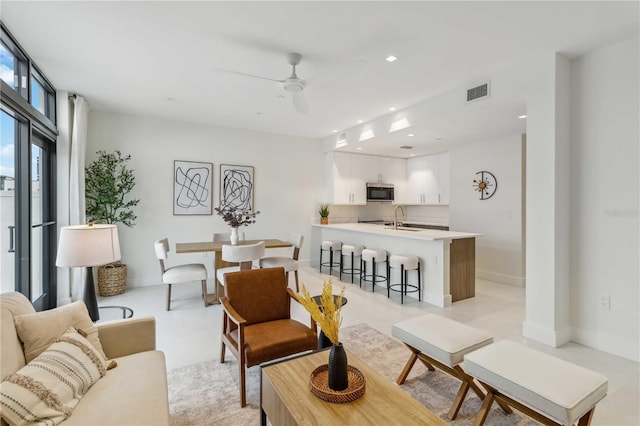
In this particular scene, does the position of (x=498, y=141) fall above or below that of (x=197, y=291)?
above

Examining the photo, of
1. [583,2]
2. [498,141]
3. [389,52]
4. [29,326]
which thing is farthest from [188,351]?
[498,141]

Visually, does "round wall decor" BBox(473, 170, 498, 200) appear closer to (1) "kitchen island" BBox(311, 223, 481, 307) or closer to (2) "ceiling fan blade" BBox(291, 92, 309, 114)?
(1) "kitchen island" BBox(311, 223, 481, 307)

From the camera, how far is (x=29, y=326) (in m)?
1.58

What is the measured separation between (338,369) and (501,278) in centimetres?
496

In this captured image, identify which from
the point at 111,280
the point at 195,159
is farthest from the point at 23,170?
the point at 195,159

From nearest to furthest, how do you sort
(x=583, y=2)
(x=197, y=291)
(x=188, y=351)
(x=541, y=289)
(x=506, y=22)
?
(x=583, y=2) → (x=506, y=22) → (x=188, y=351) → (x=541, y=289) → (x=197, y=291)

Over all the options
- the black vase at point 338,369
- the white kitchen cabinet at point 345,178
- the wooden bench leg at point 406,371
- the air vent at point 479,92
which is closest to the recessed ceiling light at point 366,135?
the white kitchen cabinet at point 345,178

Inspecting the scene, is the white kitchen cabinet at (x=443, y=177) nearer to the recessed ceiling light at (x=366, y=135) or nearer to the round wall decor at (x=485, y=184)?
the round wall decor at (x=485, y=184)

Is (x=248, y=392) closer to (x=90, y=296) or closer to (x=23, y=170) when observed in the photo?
(x=90, y=296)

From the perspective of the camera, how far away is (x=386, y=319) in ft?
12.3

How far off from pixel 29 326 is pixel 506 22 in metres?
3.73

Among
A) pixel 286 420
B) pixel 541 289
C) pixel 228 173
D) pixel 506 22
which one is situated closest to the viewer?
pixel 286 420

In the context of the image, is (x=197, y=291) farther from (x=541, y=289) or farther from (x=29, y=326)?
(x=541, y=289)

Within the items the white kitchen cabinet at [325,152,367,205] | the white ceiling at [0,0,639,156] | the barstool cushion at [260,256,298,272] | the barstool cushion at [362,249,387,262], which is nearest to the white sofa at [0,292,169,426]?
the white ceiling at [0,0,639,156]
